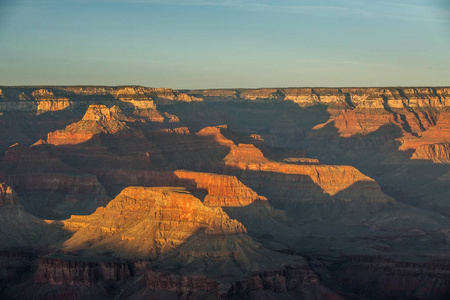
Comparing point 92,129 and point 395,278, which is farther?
point 92,129

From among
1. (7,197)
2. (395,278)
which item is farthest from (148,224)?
(395,278)

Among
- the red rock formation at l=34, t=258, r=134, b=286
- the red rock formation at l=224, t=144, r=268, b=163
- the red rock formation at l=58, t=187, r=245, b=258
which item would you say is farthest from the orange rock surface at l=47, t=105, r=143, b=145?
the red rock formation at l=34, t=258, r=134, b=286

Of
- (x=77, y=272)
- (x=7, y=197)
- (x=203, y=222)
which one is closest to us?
(x=77, y=272)

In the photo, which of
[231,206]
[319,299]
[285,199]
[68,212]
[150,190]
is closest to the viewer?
[319,299]

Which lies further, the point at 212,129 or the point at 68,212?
the point at 212,129

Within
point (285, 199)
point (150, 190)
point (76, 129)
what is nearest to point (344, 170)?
point (285, 199)

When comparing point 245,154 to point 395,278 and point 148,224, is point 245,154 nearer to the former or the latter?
point 148,224

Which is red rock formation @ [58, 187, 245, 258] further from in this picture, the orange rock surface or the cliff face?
the orange rock surface

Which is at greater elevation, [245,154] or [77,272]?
[245,154]

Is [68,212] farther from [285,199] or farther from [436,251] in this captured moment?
[436,251]
